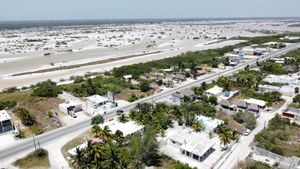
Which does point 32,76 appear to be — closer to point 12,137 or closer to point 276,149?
point 12,137

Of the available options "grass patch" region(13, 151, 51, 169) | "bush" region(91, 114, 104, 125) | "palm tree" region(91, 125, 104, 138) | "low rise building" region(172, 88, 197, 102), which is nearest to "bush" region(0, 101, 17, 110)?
"bush" region(91, 114, 104, 125)

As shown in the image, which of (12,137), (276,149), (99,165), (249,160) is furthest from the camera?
(12,137)

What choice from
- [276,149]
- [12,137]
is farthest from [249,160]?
[12,137]

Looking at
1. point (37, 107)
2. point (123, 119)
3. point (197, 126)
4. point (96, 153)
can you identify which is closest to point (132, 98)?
point (123, 119)

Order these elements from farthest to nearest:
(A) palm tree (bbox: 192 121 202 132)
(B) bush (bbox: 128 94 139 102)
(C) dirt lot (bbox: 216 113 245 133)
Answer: (B) bush (bbox: 128 94 139 102)
(C) dirt lot (bbox: 216 113 245 133)
(A) palm tree (bbox: 192 121 202 132)

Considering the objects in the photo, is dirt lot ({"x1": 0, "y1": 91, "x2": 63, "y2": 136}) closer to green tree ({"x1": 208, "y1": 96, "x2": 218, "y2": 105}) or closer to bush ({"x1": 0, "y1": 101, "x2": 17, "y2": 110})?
bush ({"x1": 0, "y1": 101, "x2": 17, "y2": 110})

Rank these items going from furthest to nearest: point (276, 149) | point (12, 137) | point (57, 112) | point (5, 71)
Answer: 1. point (5, 71)
2. point (57, 112)
3. point (12, 137)
4. point (276, 149)
